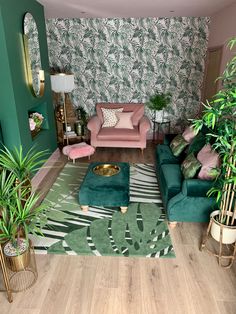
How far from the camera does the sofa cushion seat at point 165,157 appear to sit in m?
3.26

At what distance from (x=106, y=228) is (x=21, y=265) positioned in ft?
3.05

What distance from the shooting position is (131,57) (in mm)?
4980

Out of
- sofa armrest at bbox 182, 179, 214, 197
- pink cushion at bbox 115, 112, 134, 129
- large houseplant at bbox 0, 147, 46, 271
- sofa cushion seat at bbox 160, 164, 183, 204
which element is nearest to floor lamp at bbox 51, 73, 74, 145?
pink cushion at bbox 115, 112, 134, 129

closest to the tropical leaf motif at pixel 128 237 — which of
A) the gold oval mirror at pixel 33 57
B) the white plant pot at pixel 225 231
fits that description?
the white plant pot at pixel 225 231

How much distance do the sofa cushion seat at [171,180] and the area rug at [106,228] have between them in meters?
0.31

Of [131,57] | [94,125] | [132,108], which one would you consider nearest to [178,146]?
[94,125]

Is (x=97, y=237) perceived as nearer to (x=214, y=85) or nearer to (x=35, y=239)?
(x=35, y=239)

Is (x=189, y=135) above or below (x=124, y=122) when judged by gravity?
above

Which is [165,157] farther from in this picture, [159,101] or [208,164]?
[159,101]

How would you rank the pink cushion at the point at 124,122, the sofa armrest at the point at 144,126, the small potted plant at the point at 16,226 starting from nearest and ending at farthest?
the small potted plant at the point at 16,226 → the sofa armrest at the point at 144,126 → the pink cushion at the point at 124,122

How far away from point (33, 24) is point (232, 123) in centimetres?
303

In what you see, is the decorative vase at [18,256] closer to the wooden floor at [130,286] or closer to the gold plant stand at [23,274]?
the gold plant stand at [23,274]

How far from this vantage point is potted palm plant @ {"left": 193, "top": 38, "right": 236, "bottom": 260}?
1.68m

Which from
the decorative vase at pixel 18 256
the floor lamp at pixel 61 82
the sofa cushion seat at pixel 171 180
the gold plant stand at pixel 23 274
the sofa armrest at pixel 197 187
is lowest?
the gold plant stand at pixel 23 274
